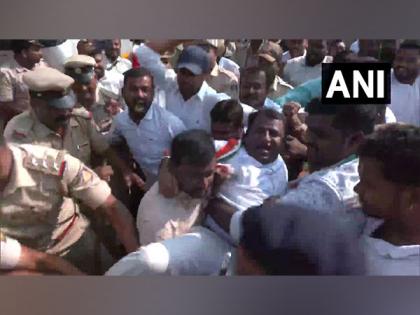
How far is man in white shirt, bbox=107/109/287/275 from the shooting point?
12.8 ft

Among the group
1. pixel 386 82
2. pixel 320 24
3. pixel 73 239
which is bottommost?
pixel 73 239

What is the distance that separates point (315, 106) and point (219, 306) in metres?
0.98

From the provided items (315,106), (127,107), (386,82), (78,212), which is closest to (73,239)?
(78,212)

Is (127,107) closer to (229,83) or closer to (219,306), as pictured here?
(229,83)

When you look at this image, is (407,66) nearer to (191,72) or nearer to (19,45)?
(191,72)

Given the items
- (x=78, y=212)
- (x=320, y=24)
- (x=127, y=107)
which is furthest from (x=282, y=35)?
→ (x=78, y=212)

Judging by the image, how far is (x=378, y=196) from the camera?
12.8 feet

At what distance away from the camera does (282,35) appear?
3.81 m

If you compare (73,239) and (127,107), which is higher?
(127,107)

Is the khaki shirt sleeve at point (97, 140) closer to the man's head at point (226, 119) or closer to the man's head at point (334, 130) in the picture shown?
the man's head at point (226, 119)

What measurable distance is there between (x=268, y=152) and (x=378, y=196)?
1.72 ft

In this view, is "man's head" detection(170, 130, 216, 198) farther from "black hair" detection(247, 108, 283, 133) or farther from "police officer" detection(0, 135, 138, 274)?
"police officer" detection(0, 135, 138, 274)

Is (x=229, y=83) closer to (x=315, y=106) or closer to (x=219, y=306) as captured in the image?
(x=315, y=106)

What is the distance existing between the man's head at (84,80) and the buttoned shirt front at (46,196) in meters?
0.26
